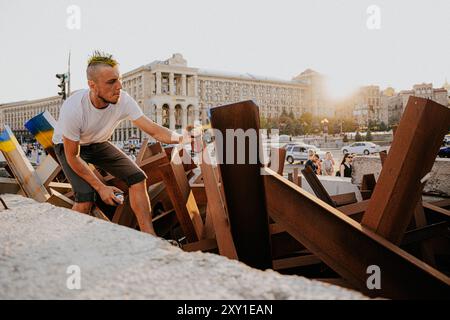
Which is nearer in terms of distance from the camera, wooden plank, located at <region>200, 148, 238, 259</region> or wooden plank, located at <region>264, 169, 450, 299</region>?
wooden plank, located at <region>264, 169, 450, 299</region>

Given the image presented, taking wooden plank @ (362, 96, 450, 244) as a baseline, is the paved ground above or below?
below

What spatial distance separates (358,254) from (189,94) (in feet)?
288

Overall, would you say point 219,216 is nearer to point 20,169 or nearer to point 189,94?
point 20,169

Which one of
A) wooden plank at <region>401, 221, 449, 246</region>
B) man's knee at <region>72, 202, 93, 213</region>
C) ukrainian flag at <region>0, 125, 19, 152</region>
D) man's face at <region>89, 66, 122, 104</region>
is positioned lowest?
wooden plank at <region>401, 221, 449, 246</region>

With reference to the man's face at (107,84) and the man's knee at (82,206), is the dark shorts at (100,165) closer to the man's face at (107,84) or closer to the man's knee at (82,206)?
the man's knee at (82,206)

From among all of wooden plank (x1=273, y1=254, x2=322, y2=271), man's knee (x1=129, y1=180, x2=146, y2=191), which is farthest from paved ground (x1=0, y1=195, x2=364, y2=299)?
→ man's knee (x1=129, y1=180, x2=146, y2=191)

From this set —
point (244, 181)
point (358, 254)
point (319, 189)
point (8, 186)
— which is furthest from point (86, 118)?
point (358, 254)

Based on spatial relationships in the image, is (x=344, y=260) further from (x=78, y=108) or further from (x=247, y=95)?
(x=247, y=95)

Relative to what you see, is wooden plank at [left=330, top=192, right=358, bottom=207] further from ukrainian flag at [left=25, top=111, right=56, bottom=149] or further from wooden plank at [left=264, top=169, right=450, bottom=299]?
ukrainian flag at [left=25, top=111, right=56, bottom=149]

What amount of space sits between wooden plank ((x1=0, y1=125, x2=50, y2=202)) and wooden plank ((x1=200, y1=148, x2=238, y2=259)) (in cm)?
167

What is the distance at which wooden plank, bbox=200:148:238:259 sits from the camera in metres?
1.52

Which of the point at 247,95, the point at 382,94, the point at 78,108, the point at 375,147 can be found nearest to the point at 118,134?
the point at 247,95

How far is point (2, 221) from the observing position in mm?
1591

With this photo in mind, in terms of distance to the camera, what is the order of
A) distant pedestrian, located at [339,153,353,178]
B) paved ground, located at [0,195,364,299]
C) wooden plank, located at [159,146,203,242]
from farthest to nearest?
distant pedestrian, located at [339,153,353,178], wooden plank, located at [159,146,203,242], paved ground, located at [0,195,364,299]
